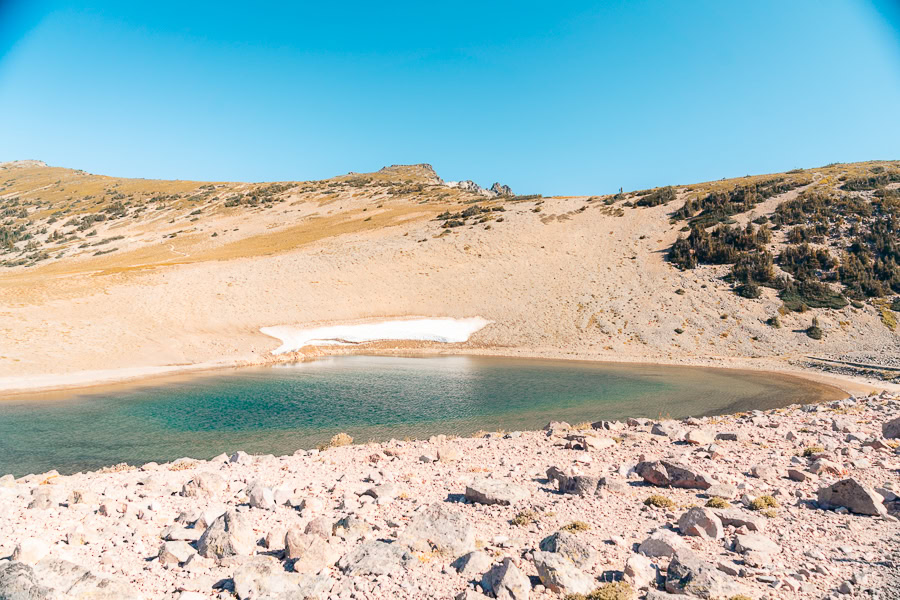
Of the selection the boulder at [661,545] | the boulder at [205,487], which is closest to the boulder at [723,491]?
the boulder at [661,545]

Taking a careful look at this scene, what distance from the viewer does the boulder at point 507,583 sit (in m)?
5.89

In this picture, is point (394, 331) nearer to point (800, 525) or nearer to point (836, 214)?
point (800, 525)

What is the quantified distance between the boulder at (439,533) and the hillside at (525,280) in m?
26.8

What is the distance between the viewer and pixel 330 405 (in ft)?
72.0

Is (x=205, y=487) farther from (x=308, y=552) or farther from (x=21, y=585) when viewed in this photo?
(x=21, y=585)

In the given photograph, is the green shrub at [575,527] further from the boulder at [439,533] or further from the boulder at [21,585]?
the boulder at [21,585]

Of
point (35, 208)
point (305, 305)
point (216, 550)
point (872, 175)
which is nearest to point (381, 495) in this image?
point (216, 550)

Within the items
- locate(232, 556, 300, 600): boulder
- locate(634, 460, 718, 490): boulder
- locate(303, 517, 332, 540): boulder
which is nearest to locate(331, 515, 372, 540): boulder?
locate(303, 517, 332, 540): boulder

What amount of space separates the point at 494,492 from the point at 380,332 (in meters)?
35.3

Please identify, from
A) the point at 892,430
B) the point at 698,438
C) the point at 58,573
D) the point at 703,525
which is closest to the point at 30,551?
the point at 58,573

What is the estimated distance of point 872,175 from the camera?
66.0 m

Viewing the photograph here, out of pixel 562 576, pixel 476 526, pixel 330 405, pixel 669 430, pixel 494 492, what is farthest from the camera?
pixel 330 405

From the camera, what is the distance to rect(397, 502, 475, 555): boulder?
7207mm

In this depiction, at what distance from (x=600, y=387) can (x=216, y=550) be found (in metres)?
23.4
